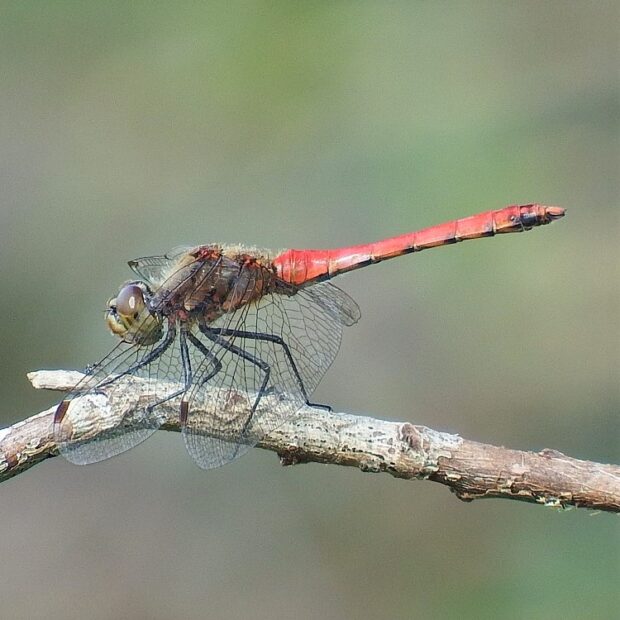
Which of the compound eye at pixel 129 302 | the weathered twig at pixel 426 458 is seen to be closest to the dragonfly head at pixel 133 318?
the compound eye at pixel 129 302

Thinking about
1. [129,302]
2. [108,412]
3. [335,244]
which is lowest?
[108,412]

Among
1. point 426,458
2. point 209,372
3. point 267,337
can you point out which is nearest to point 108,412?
point 209,372

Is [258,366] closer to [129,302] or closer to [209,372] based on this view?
[209,372]

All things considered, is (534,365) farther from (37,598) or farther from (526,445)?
(37,598)

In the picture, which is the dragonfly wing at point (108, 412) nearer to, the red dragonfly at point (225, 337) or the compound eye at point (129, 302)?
the red dragonfly at point (225, 337)

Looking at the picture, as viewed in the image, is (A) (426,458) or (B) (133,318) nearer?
(A) (426,458)

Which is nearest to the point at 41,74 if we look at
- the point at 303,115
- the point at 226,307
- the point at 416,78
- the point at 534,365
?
the point at 303,115

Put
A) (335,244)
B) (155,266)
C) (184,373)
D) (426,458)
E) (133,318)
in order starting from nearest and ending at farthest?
(426,458)
(184,373)
(133,318)
(155,266)
(335,244)
